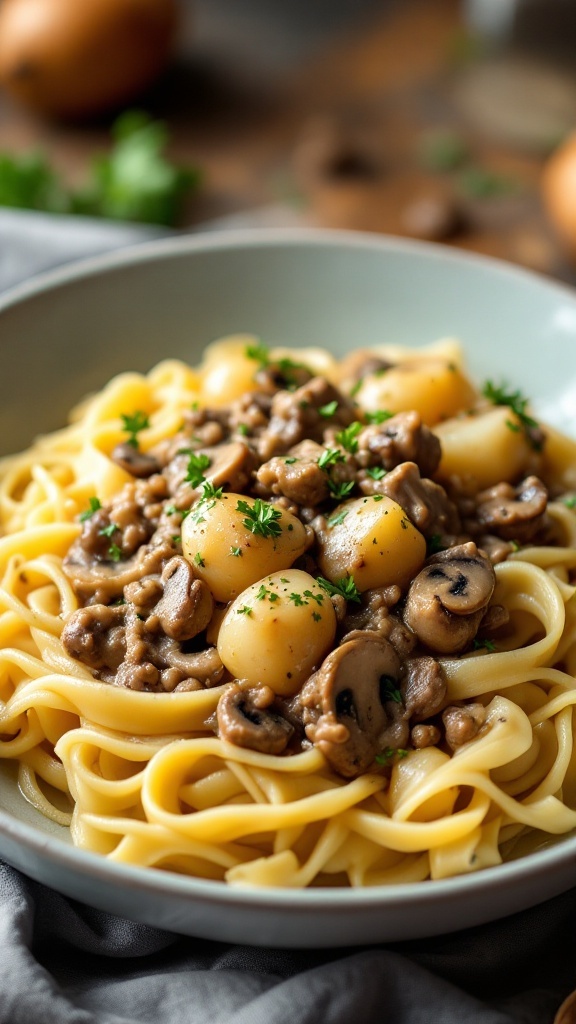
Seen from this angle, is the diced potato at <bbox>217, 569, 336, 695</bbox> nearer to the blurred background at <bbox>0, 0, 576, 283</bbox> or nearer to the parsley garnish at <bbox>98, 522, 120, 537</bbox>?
the parsley garnish at <bbox>98, 522, 120, 537</bbox>

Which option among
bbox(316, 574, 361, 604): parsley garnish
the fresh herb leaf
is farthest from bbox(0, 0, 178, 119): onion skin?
bbox(316, 574, 361, 604): parsley garnish

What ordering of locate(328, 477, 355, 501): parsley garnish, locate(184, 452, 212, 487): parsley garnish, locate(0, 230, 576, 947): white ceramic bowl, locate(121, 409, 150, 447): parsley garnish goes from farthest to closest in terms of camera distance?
locate(0, 230, 576, 947): white ceramic bowl < locate(121, 409, 150, 447): parsley garnish < locate(184, 452, 212, 487): parsley garnish < locate(328, 477, 355, 501): parsley garnish

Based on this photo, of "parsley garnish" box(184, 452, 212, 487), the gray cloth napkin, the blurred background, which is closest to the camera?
the gray cloth napkin

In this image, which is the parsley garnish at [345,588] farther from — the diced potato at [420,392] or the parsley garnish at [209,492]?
the diced potato at [420,392]

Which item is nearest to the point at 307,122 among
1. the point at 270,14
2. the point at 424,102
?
the point at 424,102

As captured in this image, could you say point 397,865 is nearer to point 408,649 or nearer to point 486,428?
point 408,649

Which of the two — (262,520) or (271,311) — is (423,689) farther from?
(271,311)
